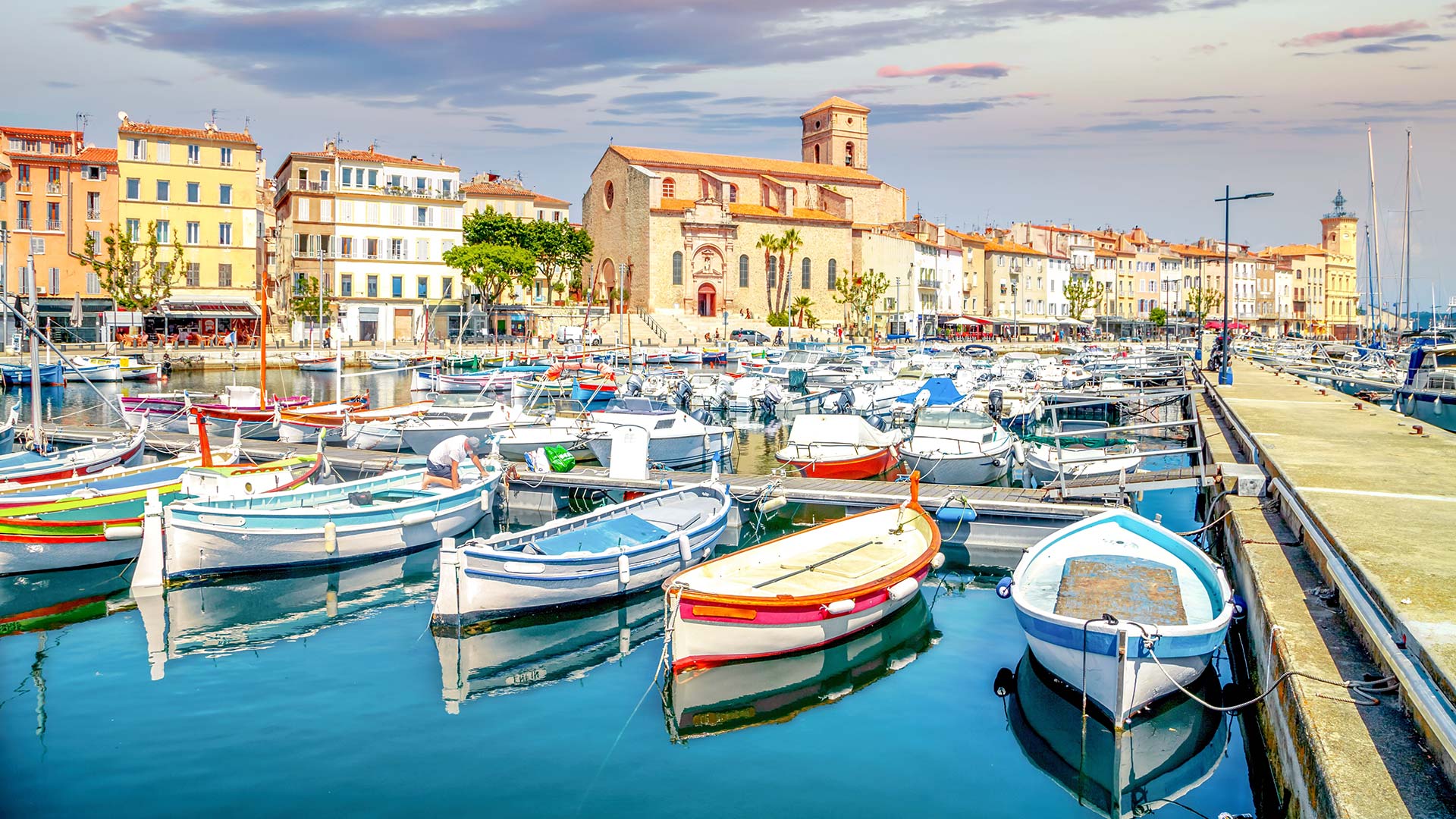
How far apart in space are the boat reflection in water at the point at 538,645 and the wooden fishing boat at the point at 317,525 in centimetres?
417

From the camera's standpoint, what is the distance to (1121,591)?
12609mm

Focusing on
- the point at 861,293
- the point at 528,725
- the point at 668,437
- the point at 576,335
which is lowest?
the point at 528,725

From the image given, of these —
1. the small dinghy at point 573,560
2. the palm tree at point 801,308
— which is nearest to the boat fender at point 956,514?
the small dinghy at point 573,560

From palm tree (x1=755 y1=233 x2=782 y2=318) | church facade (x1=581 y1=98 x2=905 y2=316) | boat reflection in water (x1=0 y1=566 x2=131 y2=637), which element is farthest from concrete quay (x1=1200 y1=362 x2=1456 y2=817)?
palm tree (x1=755 y1=233 x2=782 y2=318)

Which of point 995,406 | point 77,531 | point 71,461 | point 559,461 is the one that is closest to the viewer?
point 77,531

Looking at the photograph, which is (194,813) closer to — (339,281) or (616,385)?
(616,385)

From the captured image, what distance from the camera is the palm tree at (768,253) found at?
3634 inches

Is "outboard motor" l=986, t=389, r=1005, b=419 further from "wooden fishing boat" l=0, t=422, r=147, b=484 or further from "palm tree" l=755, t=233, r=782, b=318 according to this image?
"palm tree" l=755, t=233, r=782, b=318

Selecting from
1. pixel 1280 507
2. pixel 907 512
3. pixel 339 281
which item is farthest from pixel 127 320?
pixel 1280 507

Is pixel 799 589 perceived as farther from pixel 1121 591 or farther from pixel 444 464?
pixel 444 464

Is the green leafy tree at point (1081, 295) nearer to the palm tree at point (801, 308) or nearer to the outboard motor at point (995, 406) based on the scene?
the palm tree at point (801, 308)

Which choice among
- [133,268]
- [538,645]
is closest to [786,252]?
[133,268]

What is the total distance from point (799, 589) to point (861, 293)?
85.0m

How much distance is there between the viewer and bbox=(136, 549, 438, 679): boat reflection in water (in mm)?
15078
